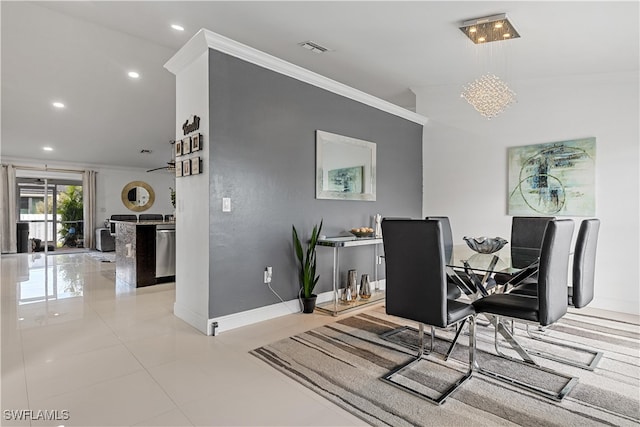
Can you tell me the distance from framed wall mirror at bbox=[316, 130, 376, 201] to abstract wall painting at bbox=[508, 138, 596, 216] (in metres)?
1.85

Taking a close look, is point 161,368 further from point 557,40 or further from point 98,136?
point 98,136

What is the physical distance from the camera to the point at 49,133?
7055 mm

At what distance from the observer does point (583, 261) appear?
2461 mm

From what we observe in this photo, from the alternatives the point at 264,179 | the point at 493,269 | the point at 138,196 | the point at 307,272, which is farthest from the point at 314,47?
Result: the point at 138,196

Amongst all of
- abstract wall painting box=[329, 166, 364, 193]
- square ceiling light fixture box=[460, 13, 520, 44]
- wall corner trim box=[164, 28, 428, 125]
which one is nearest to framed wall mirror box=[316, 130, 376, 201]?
abstract wall painting box=[329, 166, 364, 193]

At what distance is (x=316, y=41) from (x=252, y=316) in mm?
2802

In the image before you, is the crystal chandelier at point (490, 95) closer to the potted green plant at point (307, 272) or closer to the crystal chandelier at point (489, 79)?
the crystal chandelier at point (489, 79)

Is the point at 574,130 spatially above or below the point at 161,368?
above

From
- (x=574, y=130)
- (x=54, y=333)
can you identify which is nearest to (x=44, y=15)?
(x=54, y=333)

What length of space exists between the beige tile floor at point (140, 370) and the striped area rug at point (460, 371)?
0.55ft

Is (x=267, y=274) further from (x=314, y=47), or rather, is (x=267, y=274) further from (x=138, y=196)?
(x=138, y=196)

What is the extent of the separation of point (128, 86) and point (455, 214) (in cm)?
535

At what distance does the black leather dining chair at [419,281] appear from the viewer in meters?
2.06

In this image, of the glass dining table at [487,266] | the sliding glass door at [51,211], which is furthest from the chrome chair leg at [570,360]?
the sliding glass door at [51,211]
